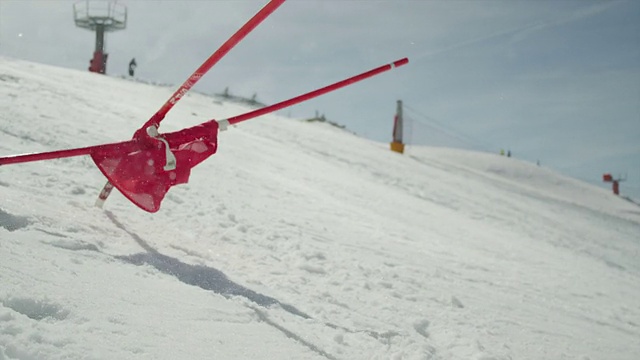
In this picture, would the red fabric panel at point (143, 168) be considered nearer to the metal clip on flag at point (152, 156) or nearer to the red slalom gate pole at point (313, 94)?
the metal clip on flag at point (152, 156)

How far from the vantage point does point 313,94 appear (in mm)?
3332

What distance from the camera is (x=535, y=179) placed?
69.8 feet

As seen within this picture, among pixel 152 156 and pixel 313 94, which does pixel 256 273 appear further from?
pixel 313 94

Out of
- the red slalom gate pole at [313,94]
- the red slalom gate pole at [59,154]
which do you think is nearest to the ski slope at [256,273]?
the red slalom gate pole at [59,154]

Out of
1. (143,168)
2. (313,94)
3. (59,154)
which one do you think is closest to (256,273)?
(143,168)

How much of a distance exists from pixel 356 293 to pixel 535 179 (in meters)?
20.2

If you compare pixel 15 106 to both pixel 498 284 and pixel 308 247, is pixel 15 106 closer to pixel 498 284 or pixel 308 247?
pixel 308 247

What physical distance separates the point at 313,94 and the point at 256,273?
4.13 ft

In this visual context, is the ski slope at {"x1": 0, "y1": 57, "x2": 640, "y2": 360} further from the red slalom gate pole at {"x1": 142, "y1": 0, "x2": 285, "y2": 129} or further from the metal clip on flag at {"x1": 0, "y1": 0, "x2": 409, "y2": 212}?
the red slalom gate pole at {"x1": 142, "y1": 0, "x2": 285, "y2": 129}

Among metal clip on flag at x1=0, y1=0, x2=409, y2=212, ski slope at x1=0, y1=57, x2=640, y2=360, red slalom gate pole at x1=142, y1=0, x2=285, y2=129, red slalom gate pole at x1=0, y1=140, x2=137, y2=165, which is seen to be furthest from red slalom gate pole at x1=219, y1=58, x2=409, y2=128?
ski slope at x1=0, y1=57, x2=640, y2=360

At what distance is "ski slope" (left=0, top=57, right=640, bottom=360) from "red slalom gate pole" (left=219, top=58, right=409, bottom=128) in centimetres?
96

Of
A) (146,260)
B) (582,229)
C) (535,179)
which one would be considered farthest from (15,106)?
(535,179)

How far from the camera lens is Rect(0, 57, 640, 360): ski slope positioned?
2014mm

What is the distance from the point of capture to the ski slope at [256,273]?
2014 mm
